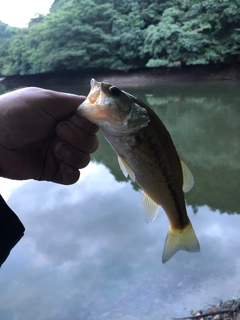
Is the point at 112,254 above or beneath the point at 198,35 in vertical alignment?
above

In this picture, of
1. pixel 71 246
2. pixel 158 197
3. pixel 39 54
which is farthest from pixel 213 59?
pixel 158 197

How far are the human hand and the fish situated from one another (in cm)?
13

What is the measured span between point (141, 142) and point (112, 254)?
8.37 feet

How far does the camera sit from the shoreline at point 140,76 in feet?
55.2

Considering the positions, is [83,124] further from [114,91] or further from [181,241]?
[181,241]

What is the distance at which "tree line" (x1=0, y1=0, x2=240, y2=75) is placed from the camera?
16312mm

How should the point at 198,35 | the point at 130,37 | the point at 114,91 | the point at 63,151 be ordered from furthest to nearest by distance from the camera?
the point at 130,37 → the point at 198,35 → the point at 63,151 → the point at 114,91

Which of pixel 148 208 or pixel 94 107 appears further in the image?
pixel 148 208

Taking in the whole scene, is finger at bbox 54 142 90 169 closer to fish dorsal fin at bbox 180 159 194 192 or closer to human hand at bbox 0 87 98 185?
human hand at bbox 0 87 98 185

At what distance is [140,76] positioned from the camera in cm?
1881

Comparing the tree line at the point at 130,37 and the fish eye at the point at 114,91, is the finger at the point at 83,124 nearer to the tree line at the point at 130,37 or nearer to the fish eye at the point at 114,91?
the fish eye at the point at 114,91

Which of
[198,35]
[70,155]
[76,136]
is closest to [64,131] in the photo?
[76,136]

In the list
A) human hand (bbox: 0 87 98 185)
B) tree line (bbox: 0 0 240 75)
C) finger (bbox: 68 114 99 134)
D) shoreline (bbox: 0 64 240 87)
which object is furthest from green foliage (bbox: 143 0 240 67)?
finger (bbox: 68 114 99 134)

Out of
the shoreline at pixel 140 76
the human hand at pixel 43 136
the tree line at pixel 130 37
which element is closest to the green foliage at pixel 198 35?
the tree line at pixel 130 37
